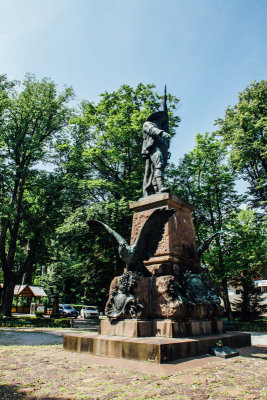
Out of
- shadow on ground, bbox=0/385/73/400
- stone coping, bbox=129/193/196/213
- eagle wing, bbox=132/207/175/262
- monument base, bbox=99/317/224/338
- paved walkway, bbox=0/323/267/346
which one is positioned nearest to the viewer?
shadow on ground, bbox=0/385/73/400

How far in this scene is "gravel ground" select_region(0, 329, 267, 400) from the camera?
316 centimetres

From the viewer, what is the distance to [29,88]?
23062mm

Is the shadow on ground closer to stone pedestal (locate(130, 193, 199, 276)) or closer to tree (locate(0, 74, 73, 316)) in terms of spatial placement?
stone pedestal (locate(130, 193, 199, 276))

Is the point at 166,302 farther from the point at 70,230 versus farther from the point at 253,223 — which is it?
the point at 253,223

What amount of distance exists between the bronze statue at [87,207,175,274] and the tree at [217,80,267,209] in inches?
667

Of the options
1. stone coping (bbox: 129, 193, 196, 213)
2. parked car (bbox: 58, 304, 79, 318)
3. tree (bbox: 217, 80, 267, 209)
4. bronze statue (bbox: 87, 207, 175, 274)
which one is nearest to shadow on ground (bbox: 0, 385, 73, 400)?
bronze statue (bbox: 87, 207, 175, 274)

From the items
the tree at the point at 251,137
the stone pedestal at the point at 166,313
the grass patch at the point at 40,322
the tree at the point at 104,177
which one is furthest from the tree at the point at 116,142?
the stone pedestal at the point at 166,313

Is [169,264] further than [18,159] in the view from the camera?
No

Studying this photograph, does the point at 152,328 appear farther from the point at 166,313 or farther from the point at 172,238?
the point at 172,238

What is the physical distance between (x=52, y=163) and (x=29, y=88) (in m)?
6.05

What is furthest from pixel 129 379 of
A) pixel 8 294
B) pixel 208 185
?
pixel 8 294

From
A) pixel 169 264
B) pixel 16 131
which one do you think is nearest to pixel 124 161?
pixel 16 131

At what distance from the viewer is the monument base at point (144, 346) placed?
4379 mm

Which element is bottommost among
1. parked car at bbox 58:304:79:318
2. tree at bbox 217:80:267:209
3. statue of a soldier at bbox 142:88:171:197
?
parked car at bbox 58:304:79:318
